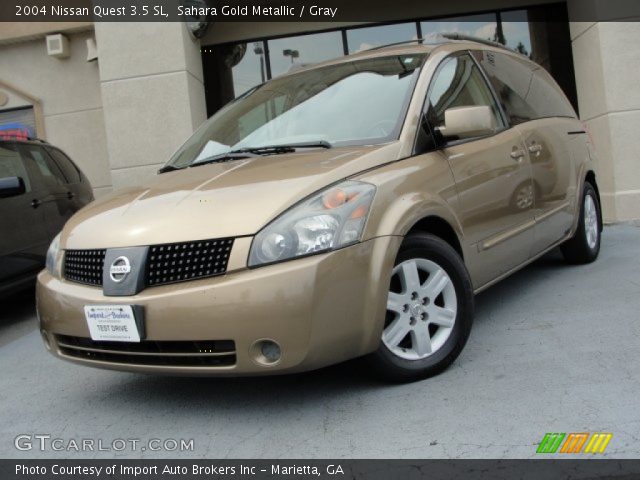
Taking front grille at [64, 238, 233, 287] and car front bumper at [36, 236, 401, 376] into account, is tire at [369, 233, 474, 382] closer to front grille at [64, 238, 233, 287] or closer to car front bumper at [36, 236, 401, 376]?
car front bumper at [36, 236, 401, 376]

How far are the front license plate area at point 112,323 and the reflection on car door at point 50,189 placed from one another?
10.2ft

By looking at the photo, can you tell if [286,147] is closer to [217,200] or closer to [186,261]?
[217,200]

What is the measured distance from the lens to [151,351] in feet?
9.18

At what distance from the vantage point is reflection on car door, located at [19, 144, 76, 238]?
5691 mm

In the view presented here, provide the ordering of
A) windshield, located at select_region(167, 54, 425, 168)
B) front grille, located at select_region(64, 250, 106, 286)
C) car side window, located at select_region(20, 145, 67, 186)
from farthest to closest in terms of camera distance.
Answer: car side window, located at select_region(20, 145, 67, 186)
windshield, located at select_region(167, 54, 425, 168)
front grille, located at select_region(64, 250, 106, 286)

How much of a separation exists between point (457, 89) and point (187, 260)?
6.72 ft

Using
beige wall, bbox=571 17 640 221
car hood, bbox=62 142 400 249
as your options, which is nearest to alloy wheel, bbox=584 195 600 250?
beige wall, bbox=571 17 640 221

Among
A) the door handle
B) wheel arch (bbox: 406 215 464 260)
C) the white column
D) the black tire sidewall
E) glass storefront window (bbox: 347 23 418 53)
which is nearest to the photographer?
wheel arch (bbox: 406 215 464 260)

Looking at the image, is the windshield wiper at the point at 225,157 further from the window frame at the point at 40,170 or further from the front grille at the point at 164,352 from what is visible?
the window frame at the point at 40,170

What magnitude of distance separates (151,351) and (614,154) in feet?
21.4

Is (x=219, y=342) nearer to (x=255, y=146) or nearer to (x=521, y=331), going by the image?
(x=255, y=146)

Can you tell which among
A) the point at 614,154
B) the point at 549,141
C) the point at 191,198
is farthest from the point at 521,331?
the point at 614,154

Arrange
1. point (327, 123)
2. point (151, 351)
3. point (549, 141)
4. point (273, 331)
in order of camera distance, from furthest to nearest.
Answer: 1. point (549, 141)
2. point (327, 123)
3. point (151, 351)
4. point (273, 331)

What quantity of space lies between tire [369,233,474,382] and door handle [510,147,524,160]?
1.09m
